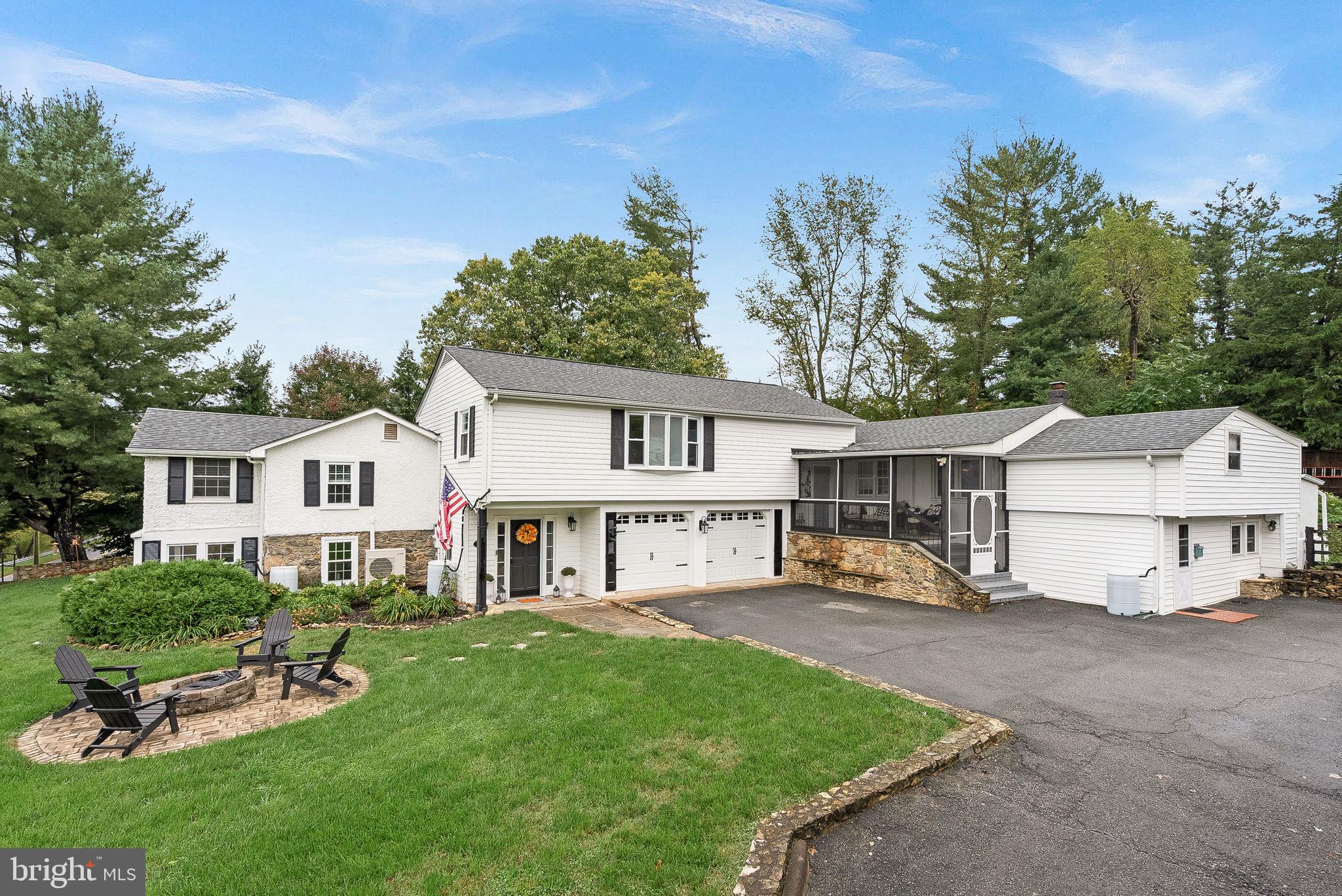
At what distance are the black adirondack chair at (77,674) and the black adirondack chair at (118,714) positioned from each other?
882 mm

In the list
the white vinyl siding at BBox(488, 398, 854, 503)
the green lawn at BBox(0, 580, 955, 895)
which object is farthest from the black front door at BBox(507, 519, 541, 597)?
the green lawn at BBox(0, 580, 955, 895)

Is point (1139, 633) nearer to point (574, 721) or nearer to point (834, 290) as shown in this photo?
point (574, 721)

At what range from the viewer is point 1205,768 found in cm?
583

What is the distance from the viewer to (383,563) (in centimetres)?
1612

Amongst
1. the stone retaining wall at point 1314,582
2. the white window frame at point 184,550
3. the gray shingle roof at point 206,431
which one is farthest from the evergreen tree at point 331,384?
the stone retaining wall at point 1314,582

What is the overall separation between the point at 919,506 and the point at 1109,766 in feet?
42.4

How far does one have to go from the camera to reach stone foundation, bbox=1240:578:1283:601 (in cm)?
1511

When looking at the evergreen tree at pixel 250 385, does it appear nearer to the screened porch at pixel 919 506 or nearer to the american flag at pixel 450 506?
the american flag at pixel 450 506

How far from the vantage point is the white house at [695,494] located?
13.8 meters

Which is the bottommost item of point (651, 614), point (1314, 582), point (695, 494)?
point (651, 614)

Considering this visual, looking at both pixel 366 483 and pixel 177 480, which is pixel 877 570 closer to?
pixel 366 483

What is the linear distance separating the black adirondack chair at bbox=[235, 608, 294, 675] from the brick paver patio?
36cm

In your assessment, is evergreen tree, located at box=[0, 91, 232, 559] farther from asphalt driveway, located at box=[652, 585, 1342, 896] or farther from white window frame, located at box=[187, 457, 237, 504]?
asphalt driveway, located at box=[652, 585, 1342, 896]

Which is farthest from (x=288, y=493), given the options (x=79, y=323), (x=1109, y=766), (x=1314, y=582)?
(x=1314, y=582)
